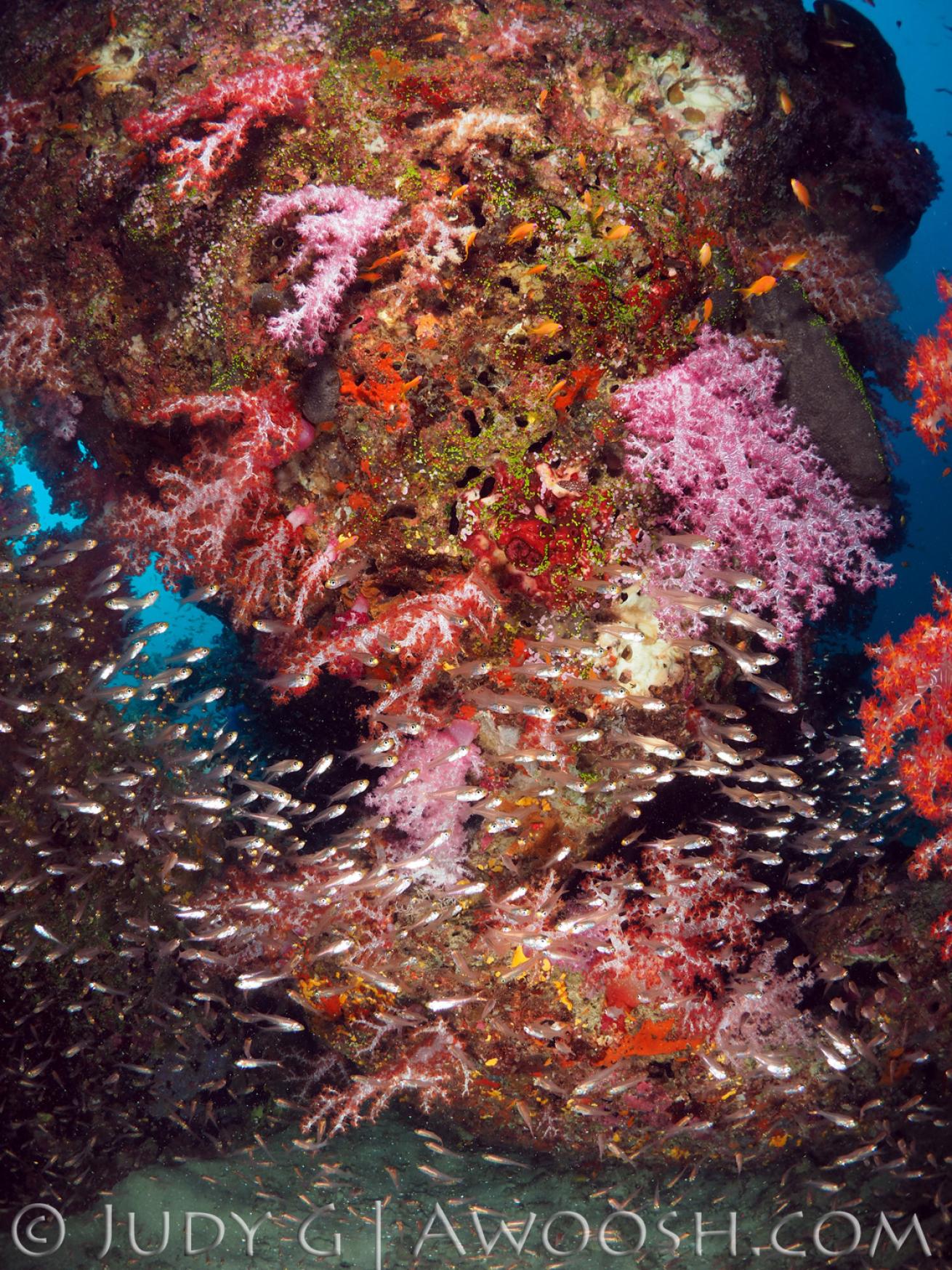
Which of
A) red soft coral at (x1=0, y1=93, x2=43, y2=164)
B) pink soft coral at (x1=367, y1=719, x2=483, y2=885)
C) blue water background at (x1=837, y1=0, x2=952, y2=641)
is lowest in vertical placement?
blue water background at (x1=837, y1=0, x2=952, y2=641)

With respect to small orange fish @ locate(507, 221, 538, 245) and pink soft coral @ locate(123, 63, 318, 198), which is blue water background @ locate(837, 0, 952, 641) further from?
pink soft coral @ locate(123, 63, 318, 198)

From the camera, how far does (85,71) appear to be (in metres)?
4.76

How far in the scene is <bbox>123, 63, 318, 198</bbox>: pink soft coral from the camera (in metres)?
4.52

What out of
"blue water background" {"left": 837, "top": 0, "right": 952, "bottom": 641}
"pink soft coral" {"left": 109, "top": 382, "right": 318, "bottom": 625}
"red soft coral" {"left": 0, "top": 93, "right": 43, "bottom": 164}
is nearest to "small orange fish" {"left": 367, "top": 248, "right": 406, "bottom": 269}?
"pink soft coral" {"left": 109, "top": 382, "right": 318, "bottom": 625}

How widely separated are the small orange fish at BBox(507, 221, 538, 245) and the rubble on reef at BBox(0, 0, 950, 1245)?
3 cm

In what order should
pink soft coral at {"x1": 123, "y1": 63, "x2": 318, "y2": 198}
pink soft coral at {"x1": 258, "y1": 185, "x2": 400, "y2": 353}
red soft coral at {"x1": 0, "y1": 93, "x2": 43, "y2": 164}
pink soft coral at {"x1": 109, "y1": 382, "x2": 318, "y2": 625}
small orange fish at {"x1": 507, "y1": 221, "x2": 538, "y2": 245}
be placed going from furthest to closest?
red soft coral at {"x1": 0, "y1": 93, "x2": 43, "y2": 164} → pink soft coral at {"x1": 109, "y1": 382, "x2": 318, "y2": 625} → pink soft coral at {"x1": 123, "y1": 63, "x2": 318, "y2": 198} → pink soft coral at {"x1": 258, "y1": 185, "x2": 400, "y2": 353} → small orange fish at {"x1": 507, "y1": 221, "x2": 538, "y2": 245}

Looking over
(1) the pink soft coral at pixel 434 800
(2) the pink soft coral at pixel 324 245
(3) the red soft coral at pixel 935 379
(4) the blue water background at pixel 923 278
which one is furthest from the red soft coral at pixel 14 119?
(4) the blue water background at pixel 923 278

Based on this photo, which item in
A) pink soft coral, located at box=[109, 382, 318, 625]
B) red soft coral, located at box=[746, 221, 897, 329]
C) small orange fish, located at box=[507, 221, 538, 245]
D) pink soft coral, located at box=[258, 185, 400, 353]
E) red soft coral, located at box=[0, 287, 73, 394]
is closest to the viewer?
small orange fish, located at box=[507, 221, 538, 245]

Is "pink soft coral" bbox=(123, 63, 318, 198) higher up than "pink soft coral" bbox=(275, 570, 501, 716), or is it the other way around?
"pink soft coral" bbox=(123, 63, 318, 198)

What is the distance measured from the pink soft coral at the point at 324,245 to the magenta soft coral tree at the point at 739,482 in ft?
6.32

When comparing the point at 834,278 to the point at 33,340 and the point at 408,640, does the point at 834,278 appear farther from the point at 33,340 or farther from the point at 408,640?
A: the point at 33,340

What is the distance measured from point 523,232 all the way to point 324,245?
1276 mm

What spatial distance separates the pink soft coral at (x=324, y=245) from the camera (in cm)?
428

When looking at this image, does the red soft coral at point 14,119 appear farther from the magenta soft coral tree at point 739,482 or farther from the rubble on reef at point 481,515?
the magenta soft coral tree at point 739,482
